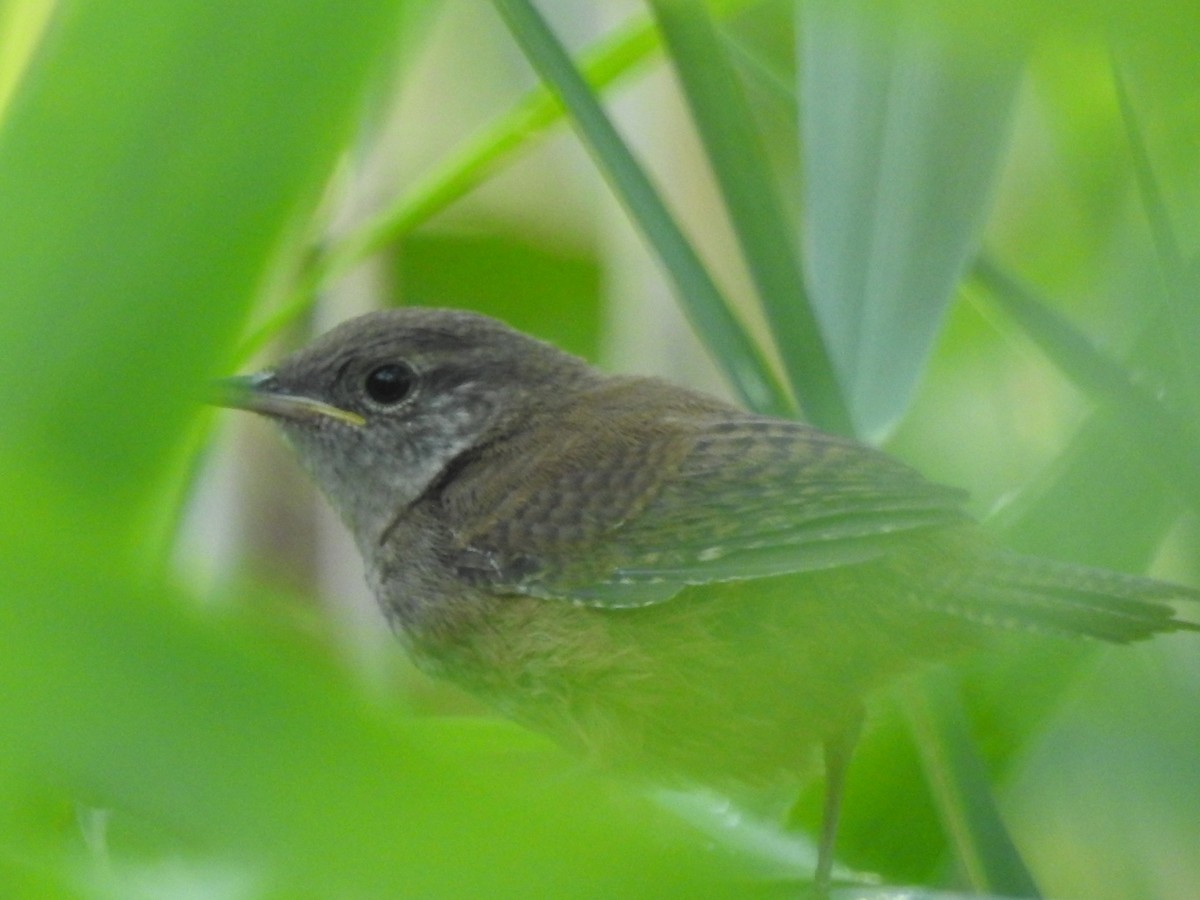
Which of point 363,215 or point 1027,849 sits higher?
point 363,215

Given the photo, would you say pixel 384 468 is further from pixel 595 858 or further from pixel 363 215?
pixel 595 858

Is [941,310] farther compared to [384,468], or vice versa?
[384,468]

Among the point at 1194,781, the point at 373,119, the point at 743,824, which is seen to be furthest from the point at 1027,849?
the point at 373,119

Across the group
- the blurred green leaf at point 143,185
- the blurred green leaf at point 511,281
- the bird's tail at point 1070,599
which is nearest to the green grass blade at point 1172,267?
the bird's tail at point 1070,599

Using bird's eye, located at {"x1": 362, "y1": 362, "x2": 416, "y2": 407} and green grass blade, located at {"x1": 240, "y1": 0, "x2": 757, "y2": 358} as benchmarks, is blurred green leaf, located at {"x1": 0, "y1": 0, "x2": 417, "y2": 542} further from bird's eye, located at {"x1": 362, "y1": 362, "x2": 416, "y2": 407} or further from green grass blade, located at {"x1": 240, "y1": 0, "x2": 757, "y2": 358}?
bird's eye, located at {"x1": 362, "y1": 362, "x2": 416, "y2": 407}

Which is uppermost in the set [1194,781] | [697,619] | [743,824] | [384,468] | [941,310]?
[384,468]

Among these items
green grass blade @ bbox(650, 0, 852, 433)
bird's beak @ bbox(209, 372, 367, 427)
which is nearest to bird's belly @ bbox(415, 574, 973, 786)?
green grass blade @ bbox(650, 0, 852, 433)

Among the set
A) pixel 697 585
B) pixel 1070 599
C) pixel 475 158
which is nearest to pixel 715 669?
pixel 697 585
